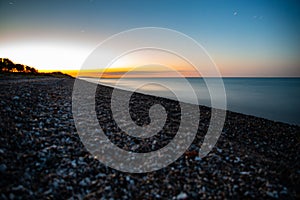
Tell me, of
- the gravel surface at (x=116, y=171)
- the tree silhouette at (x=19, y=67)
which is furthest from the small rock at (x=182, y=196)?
the tree silhouette at (x=19, y=67)

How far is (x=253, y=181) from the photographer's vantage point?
7016 millimetres

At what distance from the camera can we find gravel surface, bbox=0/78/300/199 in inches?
241

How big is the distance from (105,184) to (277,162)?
7865mm

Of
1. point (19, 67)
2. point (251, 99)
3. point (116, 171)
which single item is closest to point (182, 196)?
point (116, 171)

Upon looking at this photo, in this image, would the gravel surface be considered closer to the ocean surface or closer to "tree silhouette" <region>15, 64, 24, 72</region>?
the ocean surface

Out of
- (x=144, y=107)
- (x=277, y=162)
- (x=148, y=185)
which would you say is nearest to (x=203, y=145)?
(x=277, y=162)

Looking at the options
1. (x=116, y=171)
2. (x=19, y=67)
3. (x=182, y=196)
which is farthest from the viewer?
(x=19, y=67)

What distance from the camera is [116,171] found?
23.4 ft

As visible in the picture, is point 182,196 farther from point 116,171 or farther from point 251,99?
point 251,99

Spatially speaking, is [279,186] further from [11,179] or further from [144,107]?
[144,107]

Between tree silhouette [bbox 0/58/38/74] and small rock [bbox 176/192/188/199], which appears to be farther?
tree silhouette [bbox 0/58/38/74]

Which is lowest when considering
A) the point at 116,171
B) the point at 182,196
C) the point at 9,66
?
the point at 182,196

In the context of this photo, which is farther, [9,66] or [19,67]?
[19,67]

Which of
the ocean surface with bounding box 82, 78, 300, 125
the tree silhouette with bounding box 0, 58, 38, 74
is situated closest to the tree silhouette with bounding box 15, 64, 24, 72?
the tree silhouette with bounding box 0, 58, 38, 74
